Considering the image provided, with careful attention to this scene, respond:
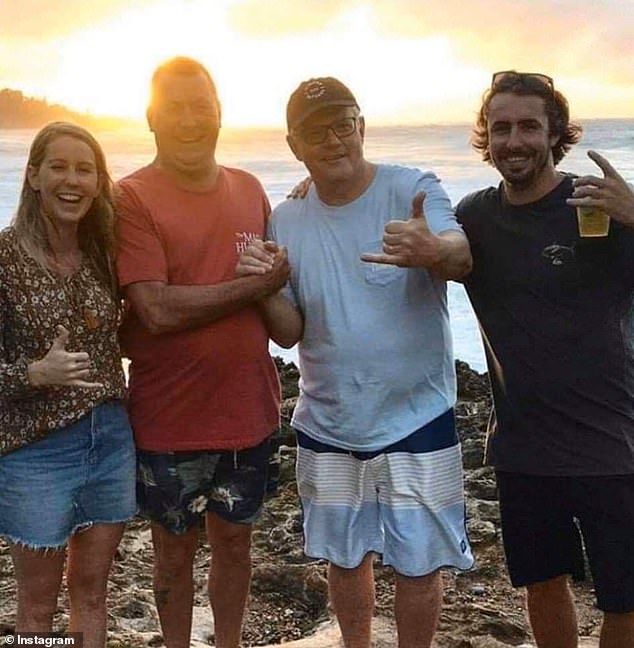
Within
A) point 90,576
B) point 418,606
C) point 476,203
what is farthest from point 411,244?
point 90,576

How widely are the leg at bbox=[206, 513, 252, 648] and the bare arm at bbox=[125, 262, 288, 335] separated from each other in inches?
32.4

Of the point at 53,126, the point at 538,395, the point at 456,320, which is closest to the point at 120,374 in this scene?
the point at 53,126

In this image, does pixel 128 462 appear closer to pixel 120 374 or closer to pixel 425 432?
pixel 120 374

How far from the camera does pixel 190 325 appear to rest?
3275mm

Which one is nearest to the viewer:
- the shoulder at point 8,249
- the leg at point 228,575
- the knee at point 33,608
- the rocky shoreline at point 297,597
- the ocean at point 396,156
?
the shoulder at point 8,249

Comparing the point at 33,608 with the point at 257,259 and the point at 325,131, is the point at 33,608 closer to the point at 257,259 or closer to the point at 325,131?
the point at 257,259

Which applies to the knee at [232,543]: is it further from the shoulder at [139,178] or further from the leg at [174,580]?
the shoulder at [139,178]

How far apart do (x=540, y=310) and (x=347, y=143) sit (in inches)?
34.8

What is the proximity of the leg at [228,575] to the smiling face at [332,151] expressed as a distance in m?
1.39

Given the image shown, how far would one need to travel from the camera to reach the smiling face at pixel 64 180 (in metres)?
3.10

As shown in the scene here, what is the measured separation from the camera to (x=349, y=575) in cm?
345

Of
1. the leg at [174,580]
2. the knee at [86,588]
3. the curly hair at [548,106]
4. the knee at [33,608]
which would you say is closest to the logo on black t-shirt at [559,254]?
the curly hair at [548,106]

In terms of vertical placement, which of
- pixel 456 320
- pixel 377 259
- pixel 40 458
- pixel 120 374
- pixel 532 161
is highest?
pixel 532 161

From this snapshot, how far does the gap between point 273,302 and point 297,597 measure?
77.2 inches
